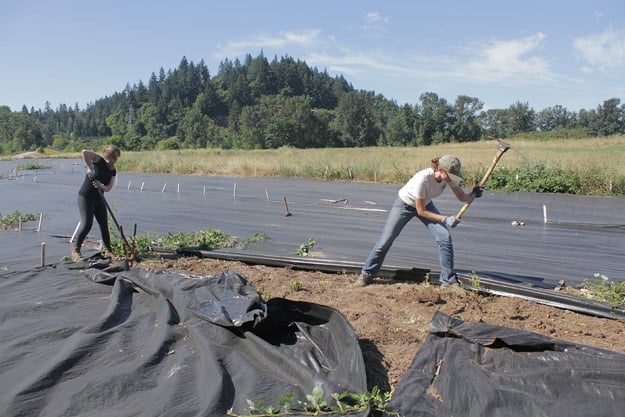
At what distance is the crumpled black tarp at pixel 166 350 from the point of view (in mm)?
2512

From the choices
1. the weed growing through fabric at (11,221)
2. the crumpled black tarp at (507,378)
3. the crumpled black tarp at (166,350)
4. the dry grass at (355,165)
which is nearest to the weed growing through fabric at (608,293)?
the crumpled black tarp at (507,378)

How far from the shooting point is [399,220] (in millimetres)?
4637

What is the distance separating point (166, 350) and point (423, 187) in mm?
2747

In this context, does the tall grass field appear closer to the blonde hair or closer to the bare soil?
the bare soil

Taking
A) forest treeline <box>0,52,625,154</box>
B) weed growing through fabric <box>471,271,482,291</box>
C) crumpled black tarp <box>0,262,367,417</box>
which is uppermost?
forest treeline <box>0,52,625,154</box>

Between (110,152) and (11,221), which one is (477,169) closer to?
(110,152)

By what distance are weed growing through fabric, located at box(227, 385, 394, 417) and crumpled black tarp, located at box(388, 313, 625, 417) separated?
0.11m

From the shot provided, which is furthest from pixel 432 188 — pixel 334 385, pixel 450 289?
pixel 334 385

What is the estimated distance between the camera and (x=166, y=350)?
313cm

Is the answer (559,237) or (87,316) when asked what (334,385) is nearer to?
(87,316)

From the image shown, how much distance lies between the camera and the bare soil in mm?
3258

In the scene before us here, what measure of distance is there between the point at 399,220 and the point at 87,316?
3.05 m

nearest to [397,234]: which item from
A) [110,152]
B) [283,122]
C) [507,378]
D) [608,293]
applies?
[608,293]

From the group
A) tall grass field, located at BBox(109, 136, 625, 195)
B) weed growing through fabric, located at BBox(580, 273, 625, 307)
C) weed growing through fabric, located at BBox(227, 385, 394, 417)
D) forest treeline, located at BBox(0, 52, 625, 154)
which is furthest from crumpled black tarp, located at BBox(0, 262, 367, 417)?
forest treeline, located at BBox(0, 52, 625, 154)
